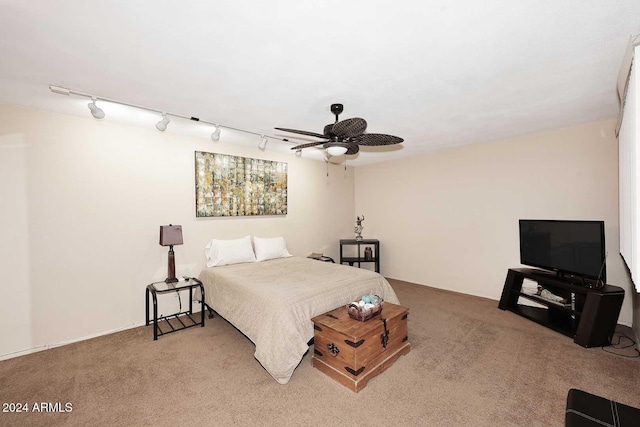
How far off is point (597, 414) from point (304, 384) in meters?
1.82

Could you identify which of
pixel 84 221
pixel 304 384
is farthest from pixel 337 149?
pixel 84 221

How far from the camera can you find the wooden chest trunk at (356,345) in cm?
222

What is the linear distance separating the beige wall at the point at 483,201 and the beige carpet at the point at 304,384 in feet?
4.82

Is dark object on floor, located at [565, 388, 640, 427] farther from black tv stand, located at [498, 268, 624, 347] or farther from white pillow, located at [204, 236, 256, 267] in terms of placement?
white pillow, located at [204, 236, 256, 267]

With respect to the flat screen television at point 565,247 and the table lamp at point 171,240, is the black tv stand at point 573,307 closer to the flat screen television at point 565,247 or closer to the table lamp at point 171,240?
the flat screen television at point 565,247

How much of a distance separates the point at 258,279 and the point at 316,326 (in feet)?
3.22

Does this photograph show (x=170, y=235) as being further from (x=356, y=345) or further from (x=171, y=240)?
(x=356, y=345)

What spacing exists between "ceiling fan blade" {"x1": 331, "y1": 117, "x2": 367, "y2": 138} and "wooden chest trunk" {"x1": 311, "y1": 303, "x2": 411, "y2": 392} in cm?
168

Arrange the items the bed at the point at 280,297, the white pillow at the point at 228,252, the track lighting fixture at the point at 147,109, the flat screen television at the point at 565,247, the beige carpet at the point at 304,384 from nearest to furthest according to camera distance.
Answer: the beige carpet at the point at 304,384, the bed at the point at 280,297, the track lighting fixture at the point at 147,109, the flat screen television at the point at 565,247, the white pillow at the point at 228,252

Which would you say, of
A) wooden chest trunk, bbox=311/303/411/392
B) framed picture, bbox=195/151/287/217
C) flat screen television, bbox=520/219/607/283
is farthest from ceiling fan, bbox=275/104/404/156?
flat screen television, bbox=520/219/607/283

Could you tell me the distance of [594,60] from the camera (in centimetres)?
207

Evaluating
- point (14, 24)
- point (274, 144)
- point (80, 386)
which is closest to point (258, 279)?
point (80, 386)

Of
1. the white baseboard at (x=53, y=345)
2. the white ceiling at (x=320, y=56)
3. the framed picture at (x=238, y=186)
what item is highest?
the white ceiling at (x=320, y=56)

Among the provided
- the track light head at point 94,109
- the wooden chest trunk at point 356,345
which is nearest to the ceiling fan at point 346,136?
the wooden chest trunk at point 356,345
